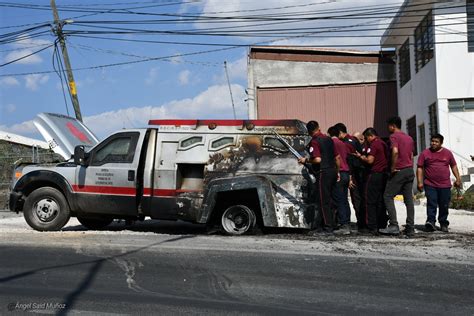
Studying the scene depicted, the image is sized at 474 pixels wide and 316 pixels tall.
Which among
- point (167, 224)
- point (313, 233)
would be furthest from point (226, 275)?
point (167, 224)

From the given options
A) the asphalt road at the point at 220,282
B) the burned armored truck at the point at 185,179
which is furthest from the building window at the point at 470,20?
the asphalt road at the point at 220,282

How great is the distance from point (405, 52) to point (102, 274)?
61.4ft

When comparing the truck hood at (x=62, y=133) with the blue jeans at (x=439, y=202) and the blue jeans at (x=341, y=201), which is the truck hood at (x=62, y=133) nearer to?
the blue jeans at (x=341, y=201)

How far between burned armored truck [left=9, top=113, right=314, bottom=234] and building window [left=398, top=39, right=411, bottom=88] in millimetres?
13854

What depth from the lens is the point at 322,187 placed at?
8875 mm

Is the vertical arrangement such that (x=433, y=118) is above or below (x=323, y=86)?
below

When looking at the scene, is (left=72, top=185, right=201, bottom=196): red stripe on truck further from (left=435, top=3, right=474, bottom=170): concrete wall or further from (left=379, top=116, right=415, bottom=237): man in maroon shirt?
(left=435, top=3, right=474, bottom=170): concrete wall

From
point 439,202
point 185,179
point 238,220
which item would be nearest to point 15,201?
point 185,179

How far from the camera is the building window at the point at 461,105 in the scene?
1714 centimetres

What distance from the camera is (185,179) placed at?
9.47 metres

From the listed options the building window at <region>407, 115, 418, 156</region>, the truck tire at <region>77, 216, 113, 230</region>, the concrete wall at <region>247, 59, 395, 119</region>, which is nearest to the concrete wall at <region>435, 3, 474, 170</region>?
the building window at <region>407, 115, 418, 156</region>

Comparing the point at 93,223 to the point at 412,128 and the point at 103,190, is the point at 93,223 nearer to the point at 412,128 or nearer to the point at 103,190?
the point at 103,190

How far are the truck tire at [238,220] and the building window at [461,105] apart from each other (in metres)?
10.5

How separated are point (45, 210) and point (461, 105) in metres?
12.9
